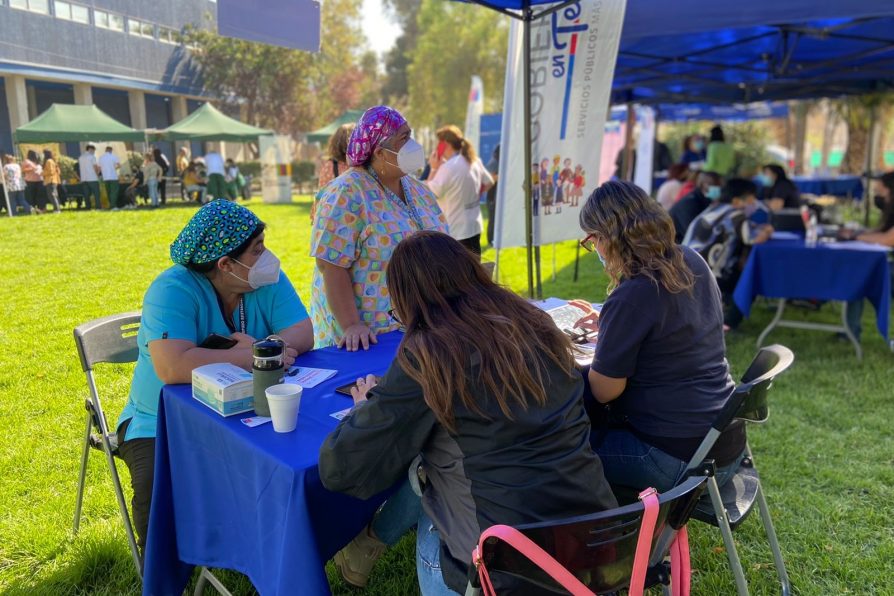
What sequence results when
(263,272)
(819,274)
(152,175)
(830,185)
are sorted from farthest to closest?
(830,185)
(152,175)
(819,274)
(263,272)

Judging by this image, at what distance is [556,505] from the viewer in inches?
51.0

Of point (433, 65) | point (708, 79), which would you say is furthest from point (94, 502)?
point (433, 65)

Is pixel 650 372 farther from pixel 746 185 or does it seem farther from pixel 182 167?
pixel 182 167

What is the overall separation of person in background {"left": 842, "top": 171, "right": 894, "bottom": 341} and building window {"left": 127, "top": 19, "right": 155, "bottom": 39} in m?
5.83

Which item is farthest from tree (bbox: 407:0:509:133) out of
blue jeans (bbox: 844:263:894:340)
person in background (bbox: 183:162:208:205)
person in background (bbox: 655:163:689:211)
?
blue jeans (bbox: 844:263:894:340)

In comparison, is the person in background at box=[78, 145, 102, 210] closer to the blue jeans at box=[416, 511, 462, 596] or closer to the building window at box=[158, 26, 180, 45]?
the building window at box=[158, 26, 180, 45]

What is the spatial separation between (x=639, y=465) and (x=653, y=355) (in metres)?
0.35

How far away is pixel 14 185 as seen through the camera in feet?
23.2

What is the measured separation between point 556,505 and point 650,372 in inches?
26.0

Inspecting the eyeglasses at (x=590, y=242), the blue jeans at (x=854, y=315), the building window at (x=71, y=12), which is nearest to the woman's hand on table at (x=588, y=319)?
the eyeglasses at (x=590, y=242)

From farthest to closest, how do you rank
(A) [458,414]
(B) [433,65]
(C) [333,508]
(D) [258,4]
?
(B) [433,65] → (D) [258,4] → (C) [333,508] → (A) [458,414]

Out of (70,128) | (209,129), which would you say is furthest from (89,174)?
(209,129)

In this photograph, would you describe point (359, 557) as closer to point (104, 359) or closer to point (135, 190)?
point (104, 359)

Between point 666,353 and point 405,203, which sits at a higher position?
point 405,203
